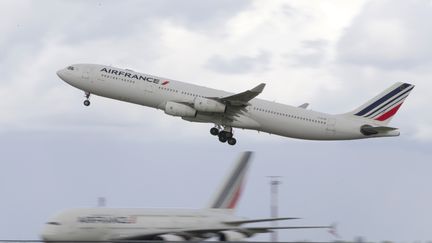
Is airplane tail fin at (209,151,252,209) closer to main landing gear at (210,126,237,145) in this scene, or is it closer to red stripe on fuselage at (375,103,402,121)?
main landing gear at (210,126,237,145)

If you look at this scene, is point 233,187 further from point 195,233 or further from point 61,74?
point 61,74

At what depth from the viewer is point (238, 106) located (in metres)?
85.4

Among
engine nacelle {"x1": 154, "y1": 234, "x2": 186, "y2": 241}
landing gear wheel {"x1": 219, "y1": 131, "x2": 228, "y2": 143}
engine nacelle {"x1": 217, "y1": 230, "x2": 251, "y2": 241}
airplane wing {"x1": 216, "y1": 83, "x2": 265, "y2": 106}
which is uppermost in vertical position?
airplane wing {"x1": 216, "y1": 83, "x2": 265, "y2": 106}

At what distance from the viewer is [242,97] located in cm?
8438

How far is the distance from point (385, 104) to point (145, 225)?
39.1 meters

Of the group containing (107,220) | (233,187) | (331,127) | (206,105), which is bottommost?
(107,220)

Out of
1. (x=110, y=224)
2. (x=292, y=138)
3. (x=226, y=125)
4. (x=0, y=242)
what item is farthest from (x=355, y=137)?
(x=0, y=242)

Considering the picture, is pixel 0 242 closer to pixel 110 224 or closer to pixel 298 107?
pixel 110 224

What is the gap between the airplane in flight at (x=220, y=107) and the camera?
83.8 metres

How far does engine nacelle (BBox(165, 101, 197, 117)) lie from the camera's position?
272 ft

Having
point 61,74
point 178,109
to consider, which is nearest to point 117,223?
point 178,109

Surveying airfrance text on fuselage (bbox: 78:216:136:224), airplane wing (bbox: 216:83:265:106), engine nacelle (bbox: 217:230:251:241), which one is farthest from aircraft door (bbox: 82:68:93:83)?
engine nacelle (bbox: 217:230:251:241)

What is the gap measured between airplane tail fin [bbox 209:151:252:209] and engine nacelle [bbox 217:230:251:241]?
171 inches

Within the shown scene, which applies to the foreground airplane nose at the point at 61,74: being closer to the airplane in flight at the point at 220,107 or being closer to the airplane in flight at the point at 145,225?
the airplane in flight at the point at 220,107
